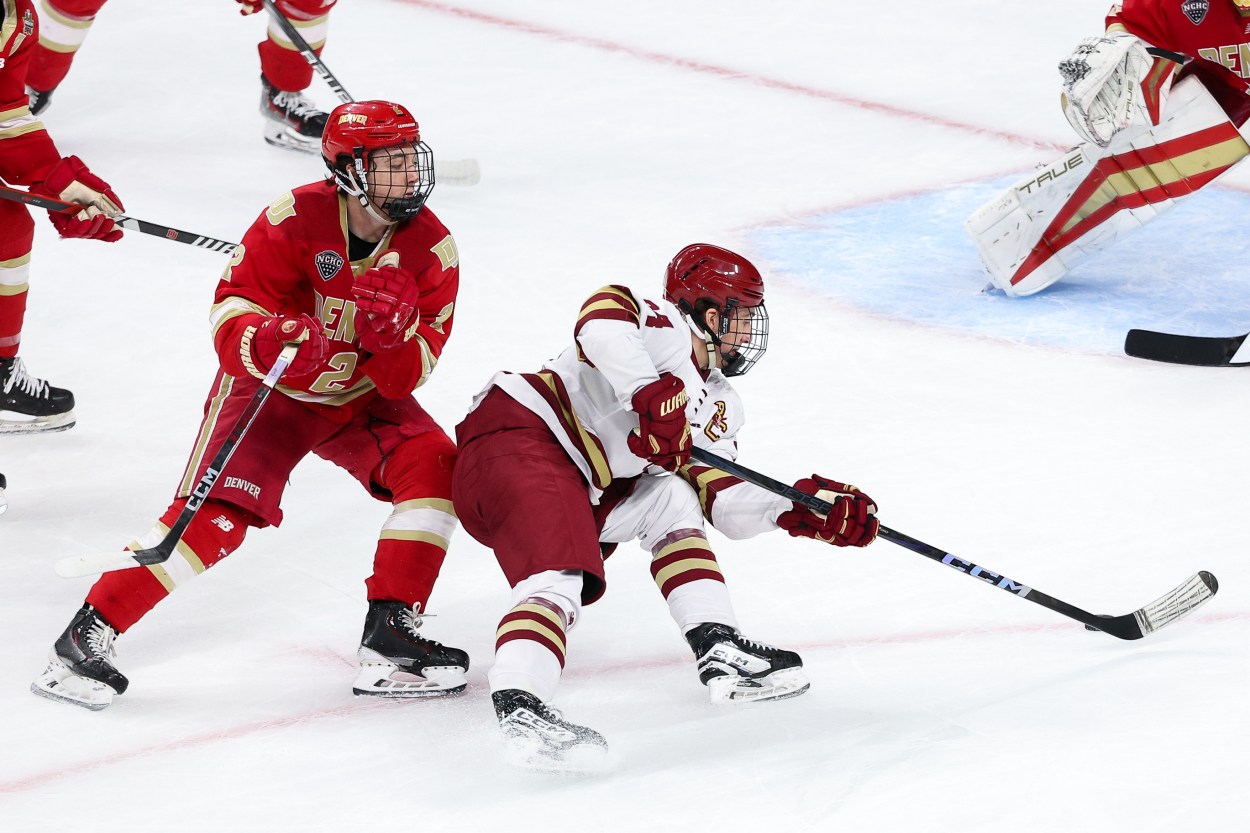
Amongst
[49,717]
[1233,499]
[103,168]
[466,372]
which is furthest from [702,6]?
[49,717]

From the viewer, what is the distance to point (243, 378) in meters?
2.91

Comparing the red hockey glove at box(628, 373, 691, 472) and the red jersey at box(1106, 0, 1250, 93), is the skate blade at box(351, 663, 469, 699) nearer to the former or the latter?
the red hockey glove at box(628, 373, 691, 472)

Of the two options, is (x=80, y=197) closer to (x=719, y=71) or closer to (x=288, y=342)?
(x=288, y=342)

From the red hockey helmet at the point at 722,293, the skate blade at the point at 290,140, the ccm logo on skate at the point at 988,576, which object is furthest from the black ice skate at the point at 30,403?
the ccm logo on skate at the point at 988,576

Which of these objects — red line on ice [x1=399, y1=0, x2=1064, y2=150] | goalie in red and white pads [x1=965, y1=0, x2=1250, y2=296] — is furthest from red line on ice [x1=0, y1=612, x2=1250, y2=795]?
red line on ice [x1=399, y1=0, x2=1064, y2=150]

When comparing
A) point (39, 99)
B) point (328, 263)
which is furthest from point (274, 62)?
point (328, 263)

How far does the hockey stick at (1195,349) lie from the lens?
12.9ft

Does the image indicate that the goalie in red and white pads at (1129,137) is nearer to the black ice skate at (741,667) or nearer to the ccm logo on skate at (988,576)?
the ccm logo on skate at (988,576)

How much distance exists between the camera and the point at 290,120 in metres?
5.35

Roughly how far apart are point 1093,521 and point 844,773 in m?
1.10

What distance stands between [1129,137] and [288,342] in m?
2.47

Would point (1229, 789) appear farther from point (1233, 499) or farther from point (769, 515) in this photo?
point (1233, 499)

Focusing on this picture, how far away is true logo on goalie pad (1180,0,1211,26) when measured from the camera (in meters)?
3.98

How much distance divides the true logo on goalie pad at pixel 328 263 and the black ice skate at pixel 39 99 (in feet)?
9.29
